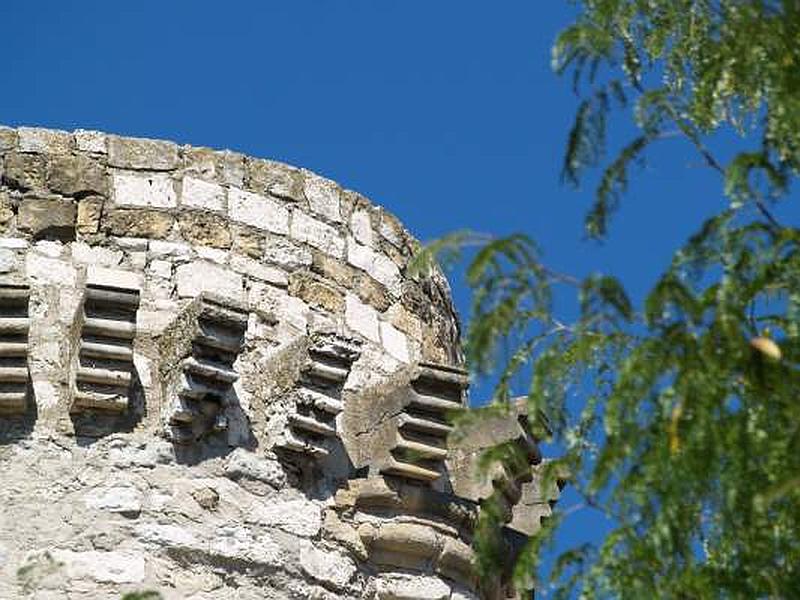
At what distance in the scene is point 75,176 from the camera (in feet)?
Result: 36.1

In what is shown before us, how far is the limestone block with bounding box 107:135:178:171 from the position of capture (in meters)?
11.1

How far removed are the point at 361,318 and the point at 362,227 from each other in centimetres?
52

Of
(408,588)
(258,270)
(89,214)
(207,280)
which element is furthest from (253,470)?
(89,214)

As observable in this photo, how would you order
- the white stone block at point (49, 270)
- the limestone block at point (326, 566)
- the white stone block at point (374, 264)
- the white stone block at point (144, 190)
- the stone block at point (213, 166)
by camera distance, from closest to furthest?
the limestone block at point (326, 566), the white stone block at point (49, 270), the white stone block at point (144, 190), the stone block at point (213, 166), the white stone block at point (374, 264)

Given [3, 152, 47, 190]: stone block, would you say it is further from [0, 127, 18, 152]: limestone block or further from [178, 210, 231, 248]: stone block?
[178, 210, 231, 248]: stone block

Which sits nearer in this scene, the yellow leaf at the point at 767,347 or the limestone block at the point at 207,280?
the yellow leaf at the point at 767,347

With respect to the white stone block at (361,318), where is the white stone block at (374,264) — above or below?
above

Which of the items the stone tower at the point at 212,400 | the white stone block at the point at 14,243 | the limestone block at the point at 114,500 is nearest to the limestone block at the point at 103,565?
the stone tower at the point at 212,400

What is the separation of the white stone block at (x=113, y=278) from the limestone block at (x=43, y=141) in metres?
0.59

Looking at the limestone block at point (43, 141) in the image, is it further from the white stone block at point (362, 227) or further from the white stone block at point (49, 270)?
the white stone block at point (362, 227)

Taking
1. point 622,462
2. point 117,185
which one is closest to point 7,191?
point 117,185

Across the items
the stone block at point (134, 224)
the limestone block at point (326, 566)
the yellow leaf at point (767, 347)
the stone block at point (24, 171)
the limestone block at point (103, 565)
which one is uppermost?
the stone block at point (24, 171)

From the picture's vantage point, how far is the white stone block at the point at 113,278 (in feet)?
34.3

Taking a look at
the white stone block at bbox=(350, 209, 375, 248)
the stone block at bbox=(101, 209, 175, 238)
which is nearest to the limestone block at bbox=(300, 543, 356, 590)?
the stone block at bbox=(101, 209, 175, 238)
